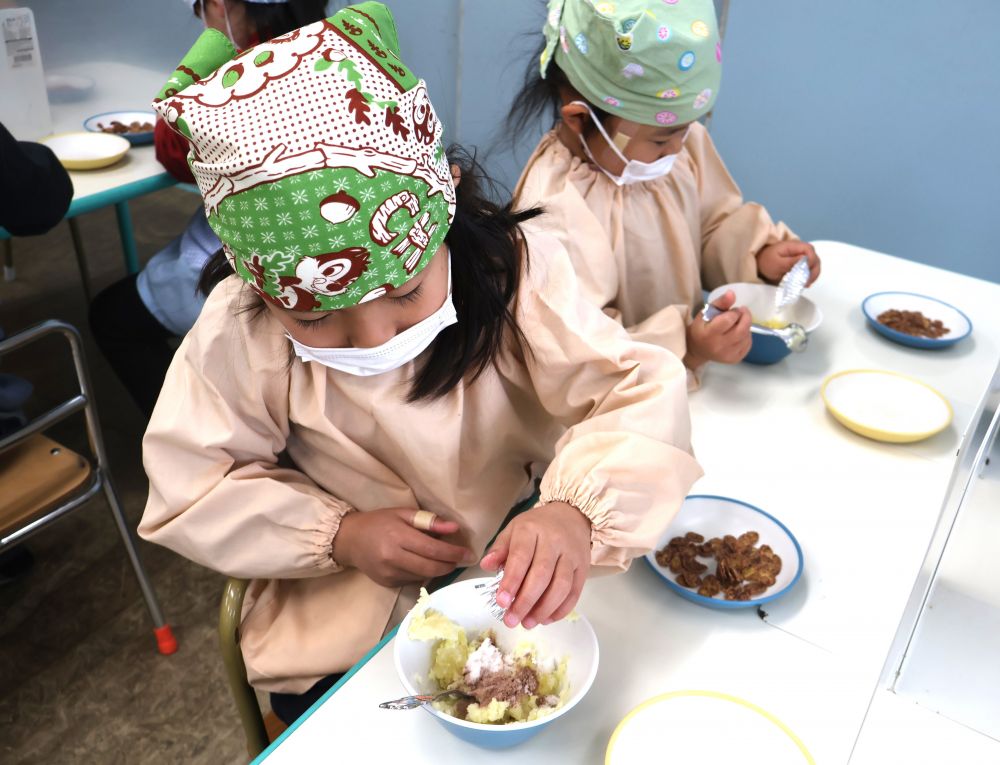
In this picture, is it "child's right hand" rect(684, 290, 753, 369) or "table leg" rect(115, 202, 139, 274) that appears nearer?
"child's right hand" rect(684, 290, 753, 369)

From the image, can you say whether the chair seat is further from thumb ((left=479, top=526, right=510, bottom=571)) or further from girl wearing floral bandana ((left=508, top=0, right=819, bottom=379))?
thumb ((left=479, top=526, right=510, bottom=571))

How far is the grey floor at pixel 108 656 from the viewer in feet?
5.29

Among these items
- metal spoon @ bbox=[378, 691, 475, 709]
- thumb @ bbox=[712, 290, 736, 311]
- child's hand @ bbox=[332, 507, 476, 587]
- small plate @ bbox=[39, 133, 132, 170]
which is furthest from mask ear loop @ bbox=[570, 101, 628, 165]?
small plate @ bbox=[39, 133, 132, 170]

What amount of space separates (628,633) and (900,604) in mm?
299

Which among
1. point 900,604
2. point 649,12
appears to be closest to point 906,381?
point 900,604

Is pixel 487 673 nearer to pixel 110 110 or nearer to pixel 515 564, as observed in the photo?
pixel 515 564

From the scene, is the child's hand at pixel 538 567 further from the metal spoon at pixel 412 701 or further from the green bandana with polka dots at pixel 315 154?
the green bandana with polka dots at pixel 315 154

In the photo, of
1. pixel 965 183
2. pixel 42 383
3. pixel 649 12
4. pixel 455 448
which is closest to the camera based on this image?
pixel 455 448

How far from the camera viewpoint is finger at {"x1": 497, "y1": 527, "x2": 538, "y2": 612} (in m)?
0.70

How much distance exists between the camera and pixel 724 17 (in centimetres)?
254

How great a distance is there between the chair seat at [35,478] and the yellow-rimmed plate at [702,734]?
3.87 feet

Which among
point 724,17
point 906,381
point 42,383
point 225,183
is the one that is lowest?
point 42,383

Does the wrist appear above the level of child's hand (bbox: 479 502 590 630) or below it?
below

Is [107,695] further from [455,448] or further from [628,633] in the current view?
[628,633]
